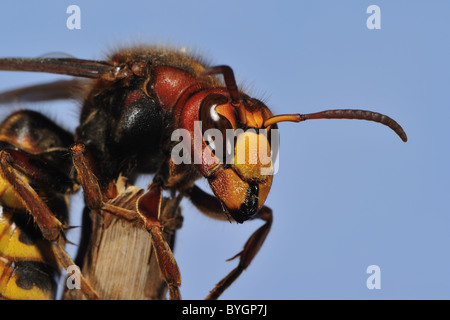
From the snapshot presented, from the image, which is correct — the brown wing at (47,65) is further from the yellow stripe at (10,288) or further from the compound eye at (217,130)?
the yellow stripe at (10,288)

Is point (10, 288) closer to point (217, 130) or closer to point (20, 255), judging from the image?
point (20, 255)

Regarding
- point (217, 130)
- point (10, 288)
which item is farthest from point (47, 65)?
point (10, 288)

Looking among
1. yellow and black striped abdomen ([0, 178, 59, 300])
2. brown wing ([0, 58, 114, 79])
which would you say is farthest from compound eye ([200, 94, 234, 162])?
yellow and black striped abdomen ([0, 178, 59, 300])

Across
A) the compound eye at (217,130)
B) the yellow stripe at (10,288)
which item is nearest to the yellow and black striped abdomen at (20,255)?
the yellow stripe at (10,288)

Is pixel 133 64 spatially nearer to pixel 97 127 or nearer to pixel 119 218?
pixel 97 127

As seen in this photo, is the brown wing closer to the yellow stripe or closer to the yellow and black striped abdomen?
the yellow and black striped abdomen
